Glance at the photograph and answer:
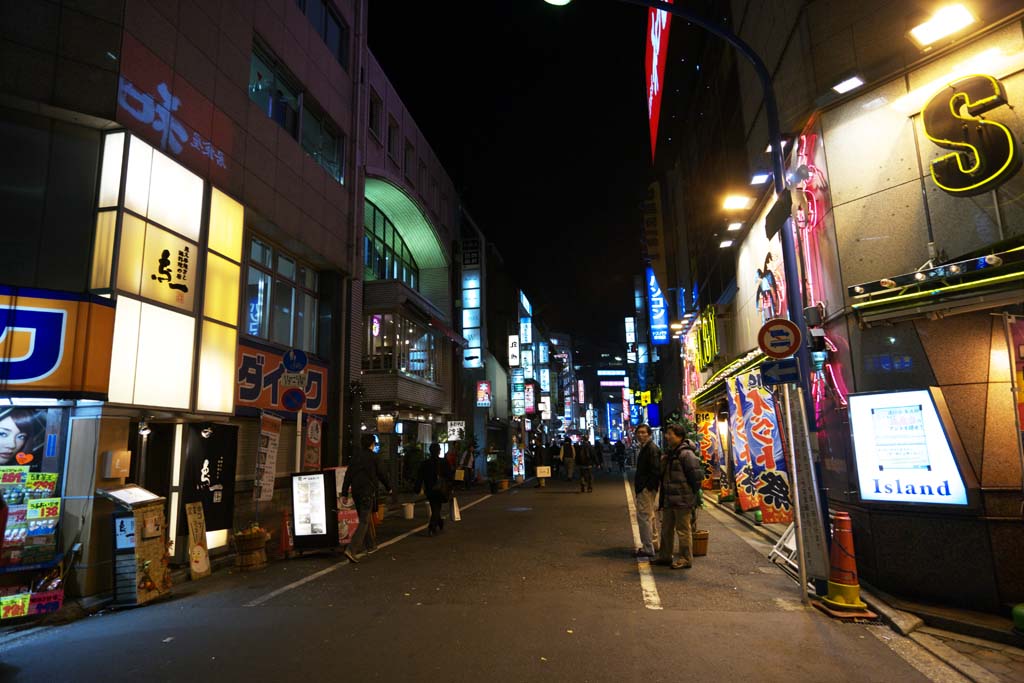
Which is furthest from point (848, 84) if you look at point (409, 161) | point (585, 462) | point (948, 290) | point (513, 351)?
point (513, 351)

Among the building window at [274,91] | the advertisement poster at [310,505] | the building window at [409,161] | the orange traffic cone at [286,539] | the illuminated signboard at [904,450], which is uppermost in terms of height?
the building window at [409,161]

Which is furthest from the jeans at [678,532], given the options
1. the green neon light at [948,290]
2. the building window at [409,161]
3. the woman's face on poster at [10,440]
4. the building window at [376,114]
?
the building window at [409,161]

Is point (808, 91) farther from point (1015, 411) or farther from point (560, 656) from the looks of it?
point (560, 656)

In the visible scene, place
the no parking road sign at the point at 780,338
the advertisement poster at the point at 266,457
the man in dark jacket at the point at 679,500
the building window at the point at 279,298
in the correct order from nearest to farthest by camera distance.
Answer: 1. the no parking road sign at the point at 780,338
2. the man in dark jacket at the point at 679,500
3. the advertisement poster at the point at 266,457
4. the building window at the point at 279,298

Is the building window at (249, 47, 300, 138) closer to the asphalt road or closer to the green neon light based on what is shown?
the asphalt road

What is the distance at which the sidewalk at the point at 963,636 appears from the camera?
4887mm

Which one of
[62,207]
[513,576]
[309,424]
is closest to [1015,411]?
[513,576]

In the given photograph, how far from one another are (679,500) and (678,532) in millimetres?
544

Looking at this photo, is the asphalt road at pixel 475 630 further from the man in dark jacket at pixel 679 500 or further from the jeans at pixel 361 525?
the jeans at pixel 361 525

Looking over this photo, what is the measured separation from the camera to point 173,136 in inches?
406

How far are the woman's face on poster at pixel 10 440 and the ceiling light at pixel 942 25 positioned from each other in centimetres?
1242

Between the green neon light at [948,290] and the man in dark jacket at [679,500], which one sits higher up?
the green neon light at [948,290]

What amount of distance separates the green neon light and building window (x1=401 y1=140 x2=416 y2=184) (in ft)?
72.2

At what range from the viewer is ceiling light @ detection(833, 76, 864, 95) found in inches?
312
